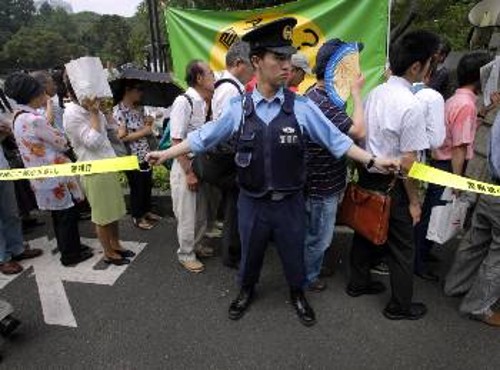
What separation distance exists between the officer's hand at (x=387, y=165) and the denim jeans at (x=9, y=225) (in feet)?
10.8

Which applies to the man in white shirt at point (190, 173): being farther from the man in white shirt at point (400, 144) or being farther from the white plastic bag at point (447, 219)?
the white plastic bag at point (447, 219)

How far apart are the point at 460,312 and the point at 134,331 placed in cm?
236

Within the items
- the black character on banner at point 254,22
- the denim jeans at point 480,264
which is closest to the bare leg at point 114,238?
the black character on banner at point 254,22

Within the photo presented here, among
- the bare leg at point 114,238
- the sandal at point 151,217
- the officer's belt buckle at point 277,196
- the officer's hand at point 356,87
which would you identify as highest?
the officer's hand at point 356,87

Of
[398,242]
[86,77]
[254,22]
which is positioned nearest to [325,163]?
[398,242]

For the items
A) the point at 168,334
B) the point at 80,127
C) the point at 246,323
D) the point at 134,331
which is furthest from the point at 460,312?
the point at 80,127

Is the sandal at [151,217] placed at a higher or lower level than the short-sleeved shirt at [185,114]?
lower

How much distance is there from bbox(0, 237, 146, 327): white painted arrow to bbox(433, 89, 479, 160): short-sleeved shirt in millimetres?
2962

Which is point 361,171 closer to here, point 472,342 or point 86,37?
point 472,342

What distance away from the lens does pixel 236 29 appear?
556 centimetres

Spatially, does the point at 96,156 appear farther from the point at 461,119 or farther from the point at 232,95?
the point at 461,119

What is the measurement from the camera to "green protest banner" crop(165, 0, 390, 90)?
16.5 feet

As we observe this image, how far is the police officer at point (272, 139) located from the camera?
2.82 meters

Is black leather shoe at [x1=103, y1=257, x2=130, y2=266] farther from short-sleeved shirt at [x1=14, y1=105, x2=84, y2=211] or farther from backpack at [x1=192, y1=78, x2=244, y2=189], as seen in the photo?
backpack at [x1=192, y1=78, x2=244, y2=189]
